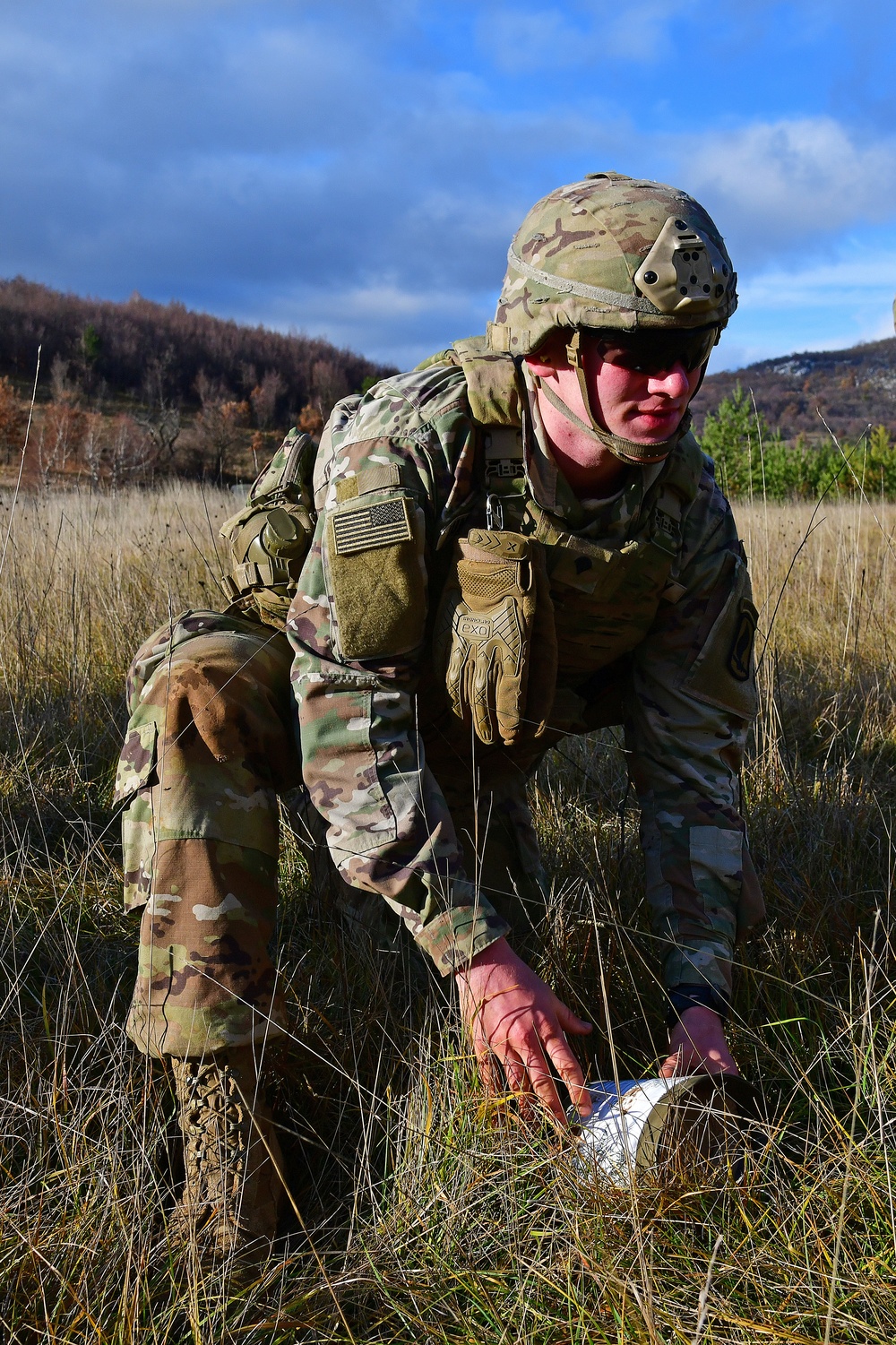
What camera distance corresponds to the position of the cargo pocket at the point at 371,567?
194 centimetres

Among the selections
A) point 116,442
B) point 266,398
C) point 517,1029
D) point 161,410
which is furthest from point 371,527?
point 266,398

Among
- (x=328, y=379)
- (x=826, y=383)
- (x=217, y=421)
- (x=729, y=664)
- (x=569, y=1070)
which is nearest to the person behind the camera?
(x=569, y=1070)

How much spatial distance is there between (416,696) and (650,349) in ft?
2.64

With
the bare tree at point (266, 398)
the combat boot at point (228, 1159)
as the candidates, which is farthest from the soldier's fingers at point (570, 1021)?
the bare tree at point (266, 398)

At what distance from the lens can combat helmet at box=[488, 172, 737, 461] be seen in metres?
1.95

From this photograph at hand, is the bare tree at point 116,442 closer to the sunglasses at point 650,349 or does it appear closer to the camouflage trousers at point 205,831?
the camouflage trousers at point 205,831

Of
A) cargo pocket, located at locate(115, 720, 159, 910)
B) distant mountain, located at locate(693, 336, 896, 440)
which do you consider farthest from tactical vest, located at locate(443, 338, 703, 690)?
distant mountain, located at locate(693, 336, 896, 440)

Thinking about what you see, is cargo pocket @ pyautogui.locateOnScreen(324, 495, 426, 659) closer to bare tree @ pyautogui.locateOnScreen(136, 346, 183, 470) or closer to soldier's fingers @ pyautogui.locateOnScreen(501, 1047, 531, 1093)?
soldier's fingers @ pyautogui.locateOnScreen(501, 1047, 531, 1093)

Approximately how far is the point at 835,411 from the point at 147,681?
270 ft

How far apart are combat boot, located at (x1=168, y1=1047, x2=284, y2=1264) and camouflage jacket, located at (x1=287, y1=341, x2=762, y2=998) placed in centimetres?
40

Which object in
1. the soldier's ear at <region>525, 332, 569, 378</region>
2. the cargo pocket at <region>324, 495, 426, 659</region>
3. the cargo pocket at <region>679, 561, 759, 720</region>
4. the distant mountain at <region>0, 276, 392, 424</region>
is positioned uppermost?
the distant mountain at <region>0, 276, 392, 424</region>

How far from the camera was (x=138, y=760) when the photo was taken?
201 centimetres

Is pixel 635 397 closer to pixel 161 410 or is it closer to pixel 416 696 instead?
pixel 416 696

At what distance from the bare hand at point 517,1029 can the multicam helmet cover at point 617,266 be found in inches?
45.7
